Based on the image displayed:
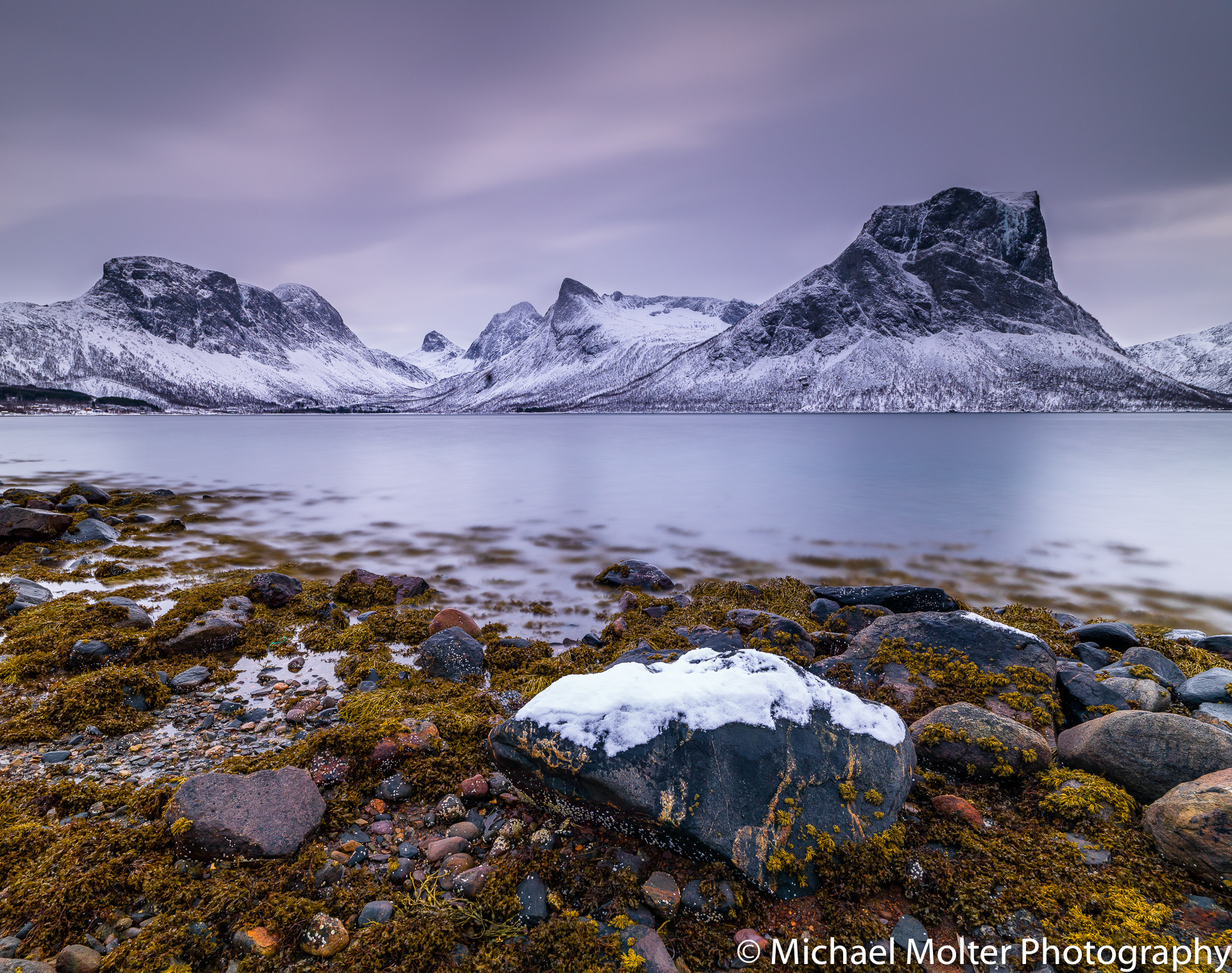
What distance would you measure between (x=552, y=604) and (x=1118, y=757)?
9079 mm

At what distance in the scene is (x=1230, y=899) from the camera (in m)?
3.67

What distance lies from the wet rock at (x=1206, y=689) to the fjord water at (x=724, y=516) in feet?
21.0

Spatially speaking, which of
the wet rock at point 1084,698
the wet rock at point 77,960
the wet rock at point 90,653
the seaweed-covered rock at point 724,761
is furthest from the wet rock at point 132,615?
the wet rock at point 1084,698

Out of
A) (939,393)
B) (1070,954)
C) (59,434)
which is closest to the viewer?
(1070,954)

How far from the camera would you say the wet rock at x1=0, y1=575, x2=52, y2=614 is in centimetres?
963

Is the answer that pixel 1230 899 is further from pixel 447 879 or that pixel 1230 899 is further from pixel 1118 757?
pixel 447 879

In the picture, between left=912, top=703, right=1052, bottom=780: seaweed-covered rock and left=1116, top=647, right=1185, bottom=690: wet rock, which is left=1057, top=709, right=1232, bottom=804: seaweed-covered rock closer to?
left=912, top=703, right=1052, bottom=780: seaweed-covered rock

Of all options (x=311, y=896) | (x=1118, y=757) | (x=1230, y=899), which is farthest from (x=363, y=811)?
(x=1118, y=757)

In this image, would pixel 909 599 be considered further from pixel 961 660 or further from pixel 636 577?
pixel 636 577

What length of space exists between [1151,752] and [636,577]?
9339 mm

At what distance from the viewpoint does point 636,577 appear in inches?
519

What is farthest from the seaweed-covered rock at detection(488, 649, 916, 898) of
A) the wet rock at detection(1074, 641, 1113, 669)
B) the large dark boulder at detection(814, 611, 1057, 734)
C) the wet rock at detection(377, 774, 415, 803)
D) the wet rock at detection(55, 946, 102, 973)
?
the wet rock at detection(1074, 641, 1113, 669)

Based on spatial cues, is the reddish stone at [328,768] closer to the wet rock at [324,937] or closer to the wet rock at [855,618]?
the wet rock at [324,937]

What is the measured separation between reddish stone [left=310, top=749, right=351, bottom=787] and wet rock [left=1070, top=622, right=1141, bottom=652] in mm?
10765
